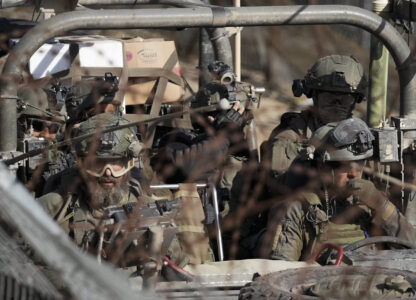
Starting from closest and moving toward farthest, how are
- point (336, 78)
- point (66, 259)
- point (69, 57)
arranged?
point (66, 259) → point (336, 78) → point (69, 57)

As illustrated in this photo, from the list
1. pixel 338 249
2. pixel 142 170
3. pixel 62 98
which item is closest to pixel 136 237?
pixel 338 249

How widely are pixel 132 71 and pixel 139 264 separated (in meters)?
4.70

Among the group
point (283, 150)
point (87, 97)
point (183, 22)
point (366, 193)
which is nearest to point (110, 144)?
point (183, 22)

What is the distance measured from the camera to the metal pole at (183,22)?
15.8ft

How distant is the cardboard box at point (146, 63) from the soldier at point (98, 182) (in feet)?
10.6

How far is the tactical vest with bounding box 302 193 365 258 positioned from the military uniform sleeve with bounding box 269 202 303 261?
4cm

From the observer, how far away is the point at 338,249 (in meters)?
4.81

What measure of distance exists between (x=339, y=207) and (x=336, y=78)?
1.50m

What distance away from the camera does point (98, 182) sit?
5477 millimetres

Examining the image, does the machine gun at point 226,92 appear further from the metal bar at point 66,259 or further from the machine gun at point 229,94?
the metal bar at point 66,259

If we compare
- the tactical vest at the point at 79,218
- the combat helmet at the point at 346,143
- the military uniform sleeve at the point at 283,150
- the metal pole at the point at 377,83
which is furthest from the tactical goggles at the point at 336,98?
the tactical vest at the point at 79,218

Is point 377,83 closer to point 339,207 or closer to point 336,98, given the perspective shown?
point 336,98

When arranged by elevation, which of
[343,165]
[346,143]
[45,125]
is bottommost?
[45,125]

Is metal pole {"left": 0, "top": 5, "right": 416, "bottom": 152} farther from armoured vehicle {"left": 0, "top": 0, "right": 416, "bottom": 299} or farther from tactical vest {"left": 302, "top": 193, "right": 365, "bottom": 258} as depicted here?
tactical vest {"left": 302, "top": 193, "right": 365, "bottom": 258}
